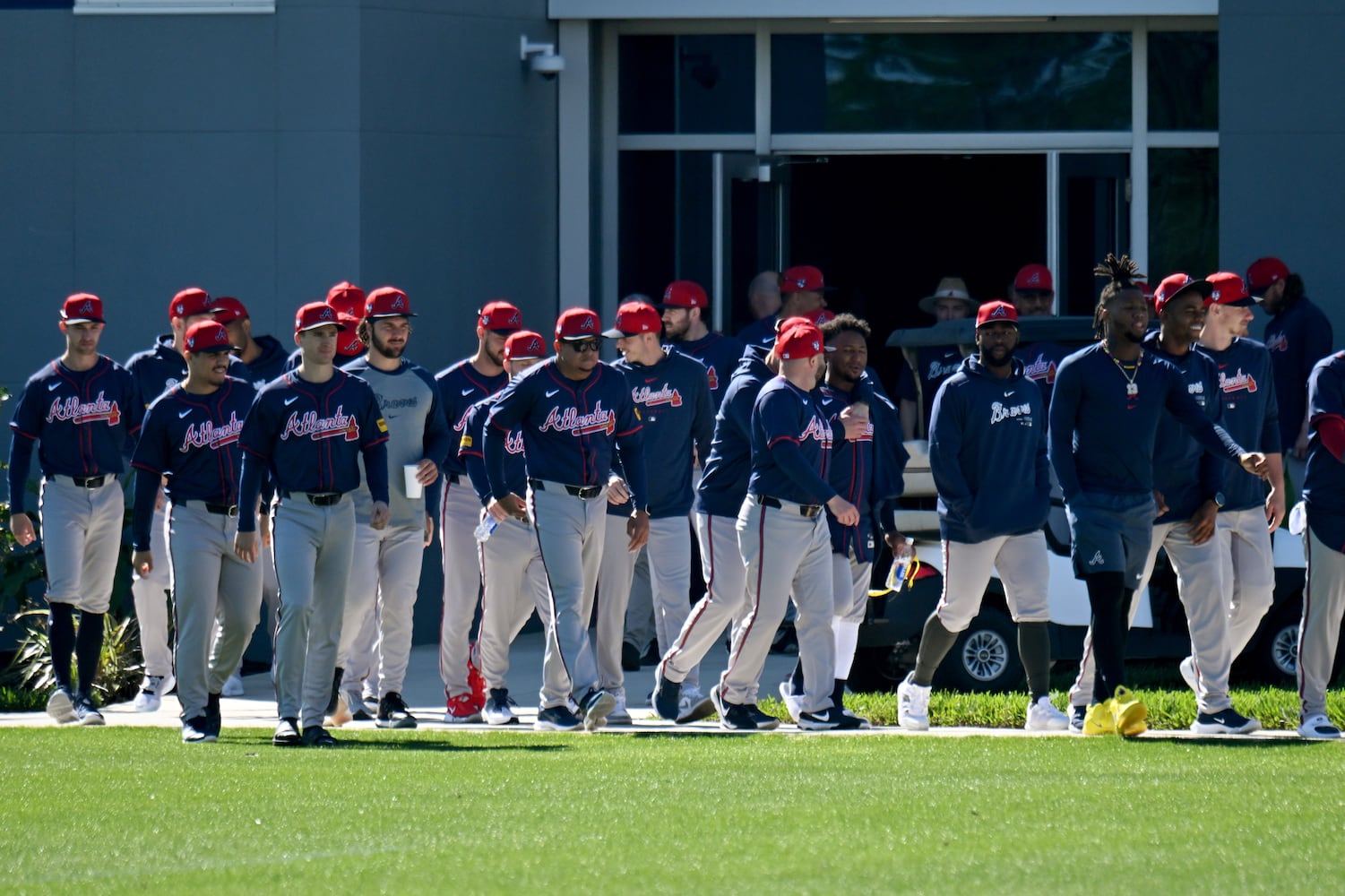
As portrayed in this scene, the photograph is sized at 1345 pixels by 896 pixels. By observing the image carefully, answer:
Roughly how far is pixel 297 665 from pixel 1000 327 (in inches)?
141

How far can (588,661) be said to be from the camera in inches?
417

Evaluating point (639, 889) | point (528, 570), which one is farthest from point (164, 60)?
point (639, 889)

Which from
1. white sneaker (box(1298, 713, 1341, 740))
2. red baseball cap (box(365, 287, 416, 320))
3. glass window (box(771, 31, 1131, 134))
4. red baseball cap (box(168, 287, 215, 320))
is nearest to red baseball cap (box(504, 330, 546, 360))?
red baseball cap (box(365, 287, 416, 320))

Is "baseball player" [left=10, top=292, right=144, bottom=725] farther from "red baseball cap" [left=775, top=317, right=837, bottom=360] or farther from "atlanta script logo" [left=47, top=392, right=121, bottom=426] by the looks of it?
"red baseball cap" [left=775, top=317, right=837, bottom=360]

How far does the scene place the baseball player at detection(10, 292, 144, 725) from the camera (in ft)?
38.2

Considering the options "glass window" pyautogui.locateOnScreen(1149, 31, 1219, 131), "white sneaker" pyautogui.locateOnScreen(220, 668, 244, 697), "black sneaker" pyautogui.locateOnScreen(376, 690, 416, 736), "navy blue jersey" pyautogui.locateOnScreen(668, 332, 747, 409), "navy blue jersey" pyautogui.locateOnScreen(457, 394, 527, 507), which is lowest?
"white sneaker" pyautogui.locateOnScreen(220, 668, 244, 697)

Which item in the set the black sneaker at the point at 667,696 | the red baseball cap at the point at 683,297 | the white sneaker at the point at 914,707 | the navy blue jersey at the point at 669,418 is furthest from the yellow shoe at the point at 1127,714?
the red baseball cap at the point at 683,297

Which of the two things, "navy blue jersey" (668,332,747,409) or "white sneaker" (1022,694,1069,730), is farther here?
"navy blue jersey" (668,332,747,409)

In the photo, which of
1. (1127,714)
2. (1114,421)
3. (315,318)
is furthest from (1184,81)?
(315,318)

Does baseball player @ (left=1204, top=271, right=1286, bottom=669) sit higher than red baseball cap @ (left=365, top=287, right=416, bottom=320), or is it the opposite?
red baseball cap @ (left=365, top=287, right=416, bottom=320)

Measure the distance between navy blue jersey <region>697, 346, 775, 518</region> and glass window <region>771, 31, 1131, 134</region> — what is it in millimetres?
6912

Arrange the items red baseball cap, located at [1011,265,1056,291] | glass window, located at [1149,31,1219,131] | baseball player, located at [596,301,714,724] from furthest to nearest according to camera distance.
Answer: glass window, located at [1149,31,1219,131], red baseball cap, located at [1011,265,1056,291], baseball player, located at [596,301,714,724]

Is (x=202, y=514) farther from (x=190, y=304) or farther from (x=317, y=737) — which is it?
(x=190, y=304)

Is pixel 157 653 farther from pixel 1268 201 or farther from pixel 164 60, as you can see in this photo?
pixel 1268 201
